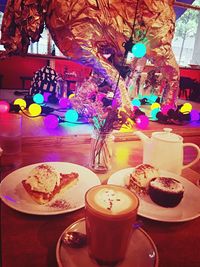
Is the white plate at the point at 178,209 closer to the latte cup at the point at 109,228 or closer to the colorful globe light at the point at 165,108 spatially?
the latte cup at the point at 109,228

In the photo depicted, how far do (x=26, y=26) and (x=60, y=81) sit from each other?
781 millimetres

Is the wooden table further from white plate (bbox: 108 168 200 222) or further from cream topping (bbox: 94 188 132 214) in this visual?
cream topping (bbox: 94 188 132 214)

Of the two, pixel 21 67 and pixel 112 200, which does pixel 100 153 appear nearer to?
pixel 112 200

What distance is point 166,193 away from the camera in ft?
2.08

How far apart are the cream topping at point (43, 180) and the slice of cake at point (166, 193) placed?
26 cm

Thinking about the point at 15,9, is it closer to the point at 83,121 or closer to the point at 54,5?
the point at 54,5

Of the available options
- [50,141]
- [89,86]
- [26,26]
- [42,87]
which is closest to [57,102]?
[42,87]

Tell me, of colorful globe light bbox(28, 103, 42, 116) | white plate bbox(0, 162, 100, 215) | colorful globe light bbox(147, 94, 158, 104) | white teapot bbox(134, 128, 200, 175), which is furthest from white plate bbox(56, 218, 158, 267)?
colorful globe light bbox(147, 94, 158, 104)

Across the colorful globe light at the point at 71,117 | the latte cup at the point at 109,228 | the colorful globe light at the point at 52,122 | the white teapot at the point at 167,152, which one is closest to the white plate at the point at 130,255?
the latte cup at the point at 109,228

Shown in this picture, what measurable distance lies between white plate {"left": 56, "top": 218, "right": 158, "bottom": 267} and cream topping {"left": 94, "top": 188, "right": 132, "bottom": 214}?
3.6 inches

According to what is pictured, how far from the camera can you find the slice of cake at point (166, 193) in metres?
0.64

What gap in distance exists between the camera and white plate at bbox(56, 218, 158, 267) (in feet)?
1.48

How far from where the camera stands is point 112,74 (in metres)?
1.66

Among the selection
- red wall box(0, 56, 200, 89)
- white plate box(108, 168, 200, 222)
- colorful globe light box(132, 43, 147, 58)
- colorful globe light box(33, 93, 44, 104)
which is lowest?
white plate box(108, 168, 200, 222)
